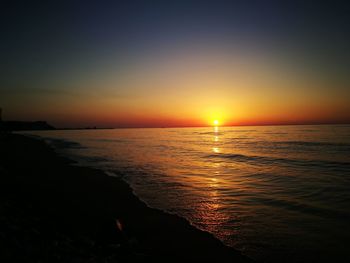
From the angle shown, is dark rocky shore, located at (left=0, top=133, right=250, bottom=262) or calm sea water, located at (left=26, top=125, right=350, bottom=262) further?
calm sea water, located at (left=26, top=125, right=350, bottom=262)

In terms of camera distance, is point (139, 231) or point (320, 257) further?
point (139, 231)

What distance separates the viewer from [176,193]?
1270 cm

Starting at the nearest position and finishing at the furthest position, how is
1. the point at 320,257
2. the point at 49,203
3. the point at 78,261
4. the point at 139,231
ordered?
the point at 78,261 → the point at 320,257 → the point at 139,231 → the point at 49,203

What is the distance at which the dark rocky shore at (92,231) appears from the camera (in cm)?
444

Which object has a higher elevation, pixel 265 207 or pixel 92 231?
pixel 92 231

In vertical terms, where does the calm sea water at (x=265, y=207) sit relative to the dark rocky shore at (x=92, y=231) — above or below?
below

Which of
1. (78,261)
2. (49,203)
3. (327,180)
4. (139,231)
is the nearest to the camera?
(78,261)

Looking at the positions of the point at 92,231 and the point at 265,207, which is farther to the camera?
the point at 265,207

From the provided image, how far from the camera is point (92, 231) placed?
6.76m

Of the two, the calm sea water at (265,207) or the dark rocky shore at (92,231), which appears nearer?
the dark rocky shore at (92,231)

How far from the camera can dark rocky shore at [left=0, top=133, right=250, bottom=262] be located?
14.6ft

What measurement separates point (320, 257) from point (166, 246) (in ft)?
13.6

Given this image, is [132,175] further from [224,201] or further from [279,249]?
[279,249]

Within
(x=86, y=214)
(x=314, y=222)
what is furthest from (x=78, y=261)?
(x=314, y=222)
